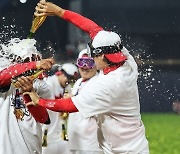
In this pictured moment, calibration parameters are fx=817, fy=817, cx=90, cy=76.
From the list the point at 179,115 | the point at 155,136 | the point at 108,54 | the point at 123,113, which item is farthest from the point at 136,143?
the point at 179,115

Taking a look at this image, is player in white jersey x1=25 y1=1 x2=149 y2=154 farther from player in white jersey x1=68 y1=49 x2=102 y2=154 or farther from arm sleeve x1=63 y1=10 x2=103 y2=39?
player in white jersey x1=68 y1=49 x2=102 y2=154

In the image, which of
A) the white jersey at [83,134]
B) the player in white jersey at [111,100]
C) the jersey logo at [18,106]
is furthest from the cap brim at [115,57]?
the white jersey at [83,134]

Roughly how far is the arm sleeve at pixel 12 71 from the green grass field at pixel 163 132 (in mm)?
5319

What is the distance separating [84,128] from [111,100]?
1779 mm

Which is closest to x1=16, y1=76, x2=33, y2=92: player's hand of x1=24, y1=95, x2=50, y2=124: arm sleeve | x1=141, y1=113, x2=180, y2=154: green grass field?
x1=24, y1=95, x2=50, y2=124: arm sleeve

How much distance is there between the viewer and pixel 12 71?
22.7 ft

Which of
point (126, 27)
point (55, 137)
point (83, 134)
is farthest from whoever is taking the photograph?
point (126, 27)

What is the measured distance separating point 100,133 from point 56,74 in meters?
3.31

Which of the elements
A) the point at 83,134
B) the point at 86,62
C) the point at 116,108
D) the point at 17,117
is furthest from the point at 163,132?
the point at 116,108

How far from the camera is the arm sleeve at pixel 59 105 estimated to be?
6.71 meters

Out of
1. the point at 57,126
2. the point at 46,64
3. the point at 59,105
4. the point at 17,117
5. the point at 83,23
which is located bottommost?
the point at 57,126

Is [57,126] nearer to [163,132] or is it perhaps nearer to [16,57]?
[16,57]

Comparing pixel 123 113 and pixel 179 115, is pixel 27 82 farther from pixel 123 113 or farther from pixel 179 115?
pixel 179 115

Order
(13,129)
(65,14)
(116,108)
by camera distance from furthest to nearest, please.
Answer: (65,14)
(13,129)
(116,108)
